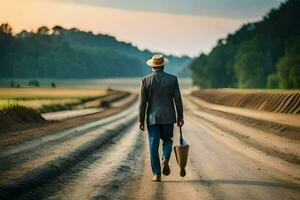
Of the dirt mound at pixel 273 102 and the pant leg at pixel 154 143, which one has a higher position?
the pant leg at pixel 154 143

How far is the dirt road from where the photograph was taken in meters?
10.5

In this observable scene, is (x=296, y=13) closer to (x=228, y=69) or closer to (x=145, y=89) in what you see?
(x=228, y=69)

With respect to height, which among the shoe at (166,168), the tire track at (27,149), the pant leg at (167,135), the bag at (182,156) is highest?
the pant leg at (167,135)

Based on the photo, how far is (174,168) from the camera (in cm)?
1402

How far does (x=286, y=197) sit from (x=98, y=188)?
10.7 feet

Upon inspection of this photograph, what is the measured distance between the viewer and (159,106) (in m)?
12.4

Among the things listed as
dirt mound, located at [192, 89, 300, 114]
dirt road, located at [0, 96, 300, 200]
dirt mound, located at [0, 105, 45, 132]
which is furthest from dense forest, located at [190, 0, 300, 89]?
dirt road, located at [0, 96, 300, 200]

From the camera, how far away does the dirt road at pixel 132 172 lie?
34.5ft

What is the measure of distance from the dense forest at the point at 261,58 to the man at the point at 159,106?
80.6m

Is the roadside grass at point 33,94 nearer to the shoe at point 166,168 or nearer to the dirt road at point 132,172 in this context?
the dirt road at point 132,172

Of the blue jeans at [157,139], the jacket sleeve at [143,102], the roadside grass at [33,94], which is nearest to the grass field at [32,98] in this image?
the roadside grass at [33,94]

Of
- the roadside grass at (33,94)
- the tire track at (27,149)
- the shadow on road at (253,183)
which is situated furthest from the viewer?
the roadside grass at (33,94)

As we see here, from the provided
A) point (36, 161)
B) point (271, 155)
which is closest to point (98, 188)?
point (36, 161)

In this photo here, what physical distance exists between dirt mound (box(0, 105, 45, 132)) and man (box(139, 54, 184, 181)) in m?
18.0
